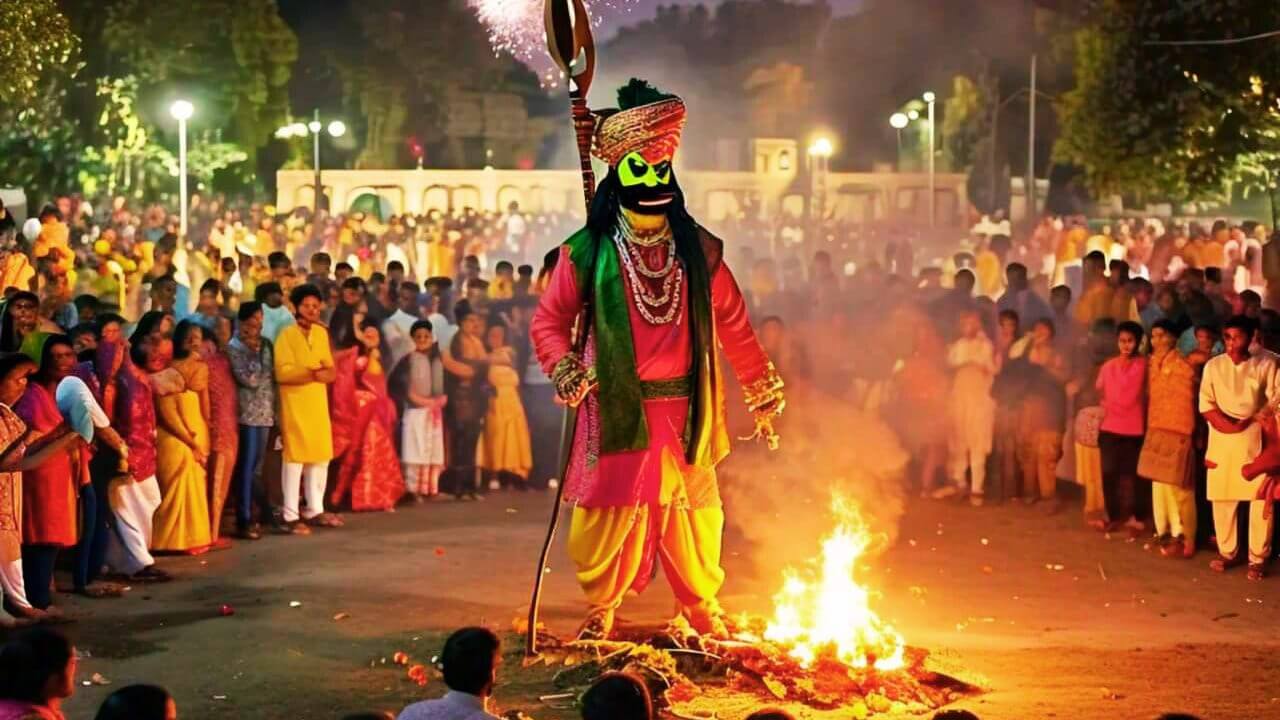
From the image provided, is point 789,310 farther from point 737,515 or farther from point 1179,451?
point 1179,451

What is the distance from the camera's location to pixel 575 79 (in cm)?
833

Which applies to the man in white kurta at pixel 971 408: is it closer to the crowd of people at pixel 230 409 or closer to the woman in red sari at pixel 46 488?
the crowd of people at pixel 230 409

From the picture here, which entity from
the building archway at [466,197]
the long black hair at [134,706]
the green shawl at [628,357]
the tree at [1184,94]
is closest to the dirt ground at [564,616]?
the green shawl at [628,357]

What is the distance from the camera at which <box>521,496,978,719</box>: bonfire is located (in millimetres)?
7504

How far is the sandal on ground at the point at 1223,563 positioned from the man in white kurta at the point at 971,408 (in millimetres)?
2932

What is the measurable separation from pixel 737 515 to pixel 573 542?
16.0 ft

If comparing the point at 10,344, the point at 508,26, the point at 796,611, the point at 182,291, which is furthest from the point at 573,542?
the point at 182,291

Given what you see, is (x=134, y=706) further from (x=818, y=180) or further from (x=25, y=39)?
(x=818, y=180)

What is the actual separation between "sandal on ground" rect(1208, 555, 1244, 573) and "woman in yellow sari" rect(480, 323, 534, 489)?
592cm

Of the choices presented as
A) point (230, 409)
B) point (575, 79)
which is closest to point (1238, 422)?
point (575, 79)

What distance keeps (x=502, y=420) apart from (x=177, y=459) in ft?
12.2

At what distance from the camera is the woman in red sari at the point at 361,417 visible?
44.1 feet

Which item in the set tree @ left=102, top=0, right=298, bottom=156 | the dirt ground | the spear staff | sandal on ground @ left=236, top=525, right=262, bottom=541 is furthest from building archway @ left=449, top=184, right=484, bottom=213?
the spear staff

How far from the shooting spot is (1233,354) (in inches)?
433
